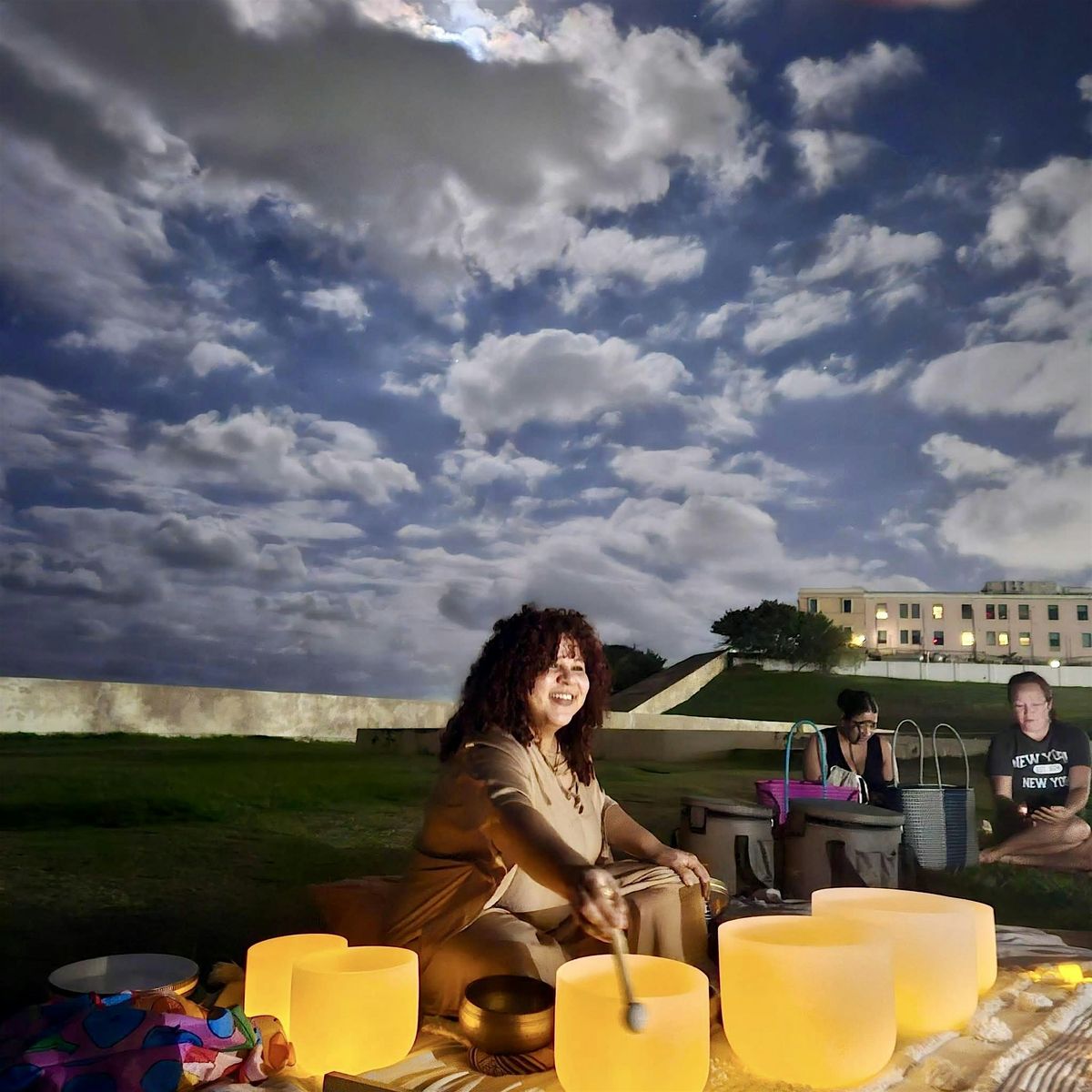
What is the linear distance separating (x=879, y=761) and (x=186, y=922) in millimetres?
3131

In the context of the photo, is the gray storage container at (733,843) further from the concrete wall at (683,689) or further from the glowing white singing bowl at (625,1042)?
the concrete wall at (683,689)

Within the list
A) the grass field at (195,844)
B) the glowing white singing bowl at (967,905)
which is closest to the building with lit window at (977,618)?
the grass field at (195,844)

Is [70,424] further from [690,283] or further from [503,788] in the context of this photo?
[503,788]

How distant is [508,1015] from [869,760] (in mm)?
3102

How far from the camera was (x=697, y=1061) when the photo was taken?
1.33 m

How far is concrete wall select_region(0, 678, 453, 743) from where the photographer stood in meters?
4.70

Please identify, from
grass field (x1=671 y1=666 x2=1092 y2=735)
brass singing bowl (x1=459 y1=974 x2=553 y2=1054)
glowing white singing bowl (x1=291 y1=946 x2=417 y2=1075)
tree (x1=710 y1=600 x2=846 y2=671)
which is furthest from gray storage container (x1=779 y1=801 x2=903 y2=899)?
tree (x1=710 y1=600 x2=846 y2=671)

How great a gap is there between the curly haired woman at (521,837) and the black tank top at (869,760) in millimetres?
2413

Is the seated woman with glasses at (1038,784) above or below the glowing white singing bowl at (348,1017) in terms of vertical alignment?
above

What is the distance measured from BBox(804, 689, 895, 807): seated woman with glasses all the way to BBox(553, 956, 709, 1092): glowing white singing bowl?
2895 mm

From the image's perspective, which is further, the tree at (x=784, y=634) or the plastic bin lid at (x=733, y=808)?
the tree at (x=784, y=634)

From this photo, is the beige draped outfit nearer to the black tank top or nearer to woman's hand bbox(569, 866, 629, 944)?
woman's hand bbox(569, 866, 629, 944)

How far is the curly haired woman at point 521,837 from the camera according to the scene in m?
1.72

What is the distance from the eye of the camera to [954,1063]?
1.59 meters
